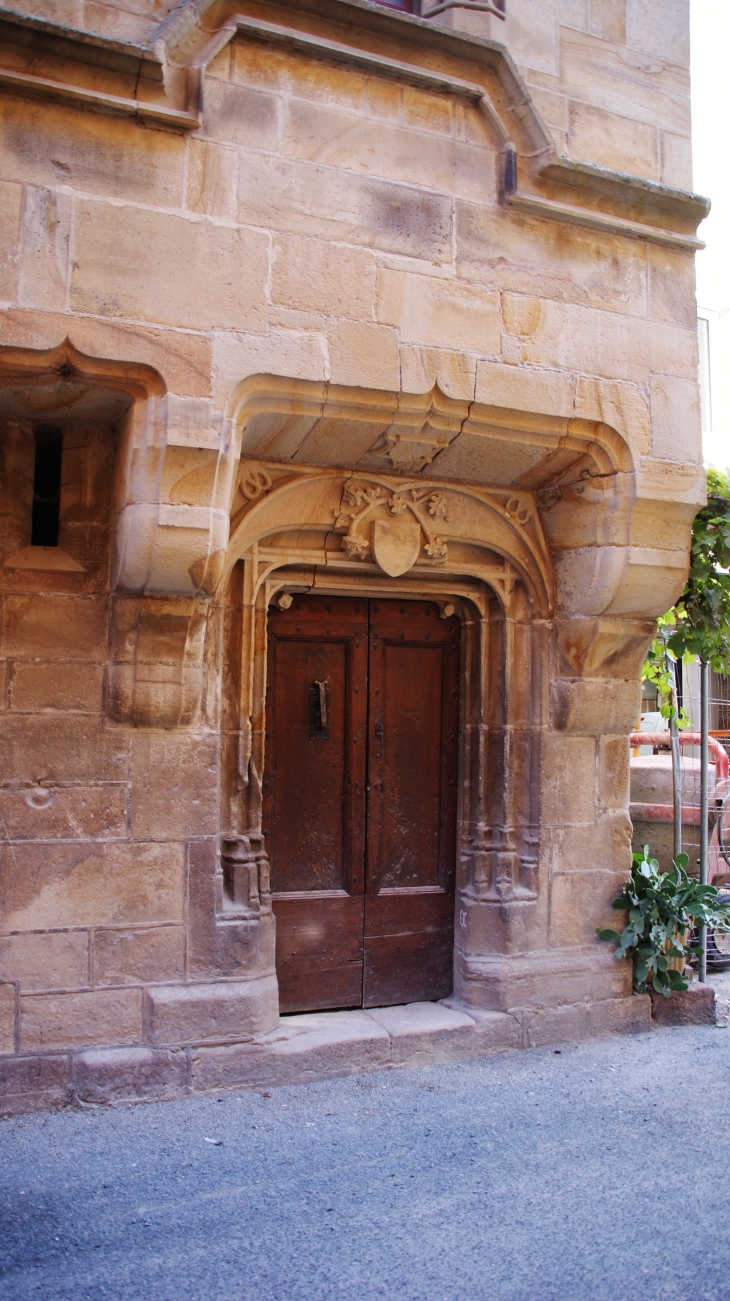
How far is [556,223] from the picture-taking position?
12.6ft

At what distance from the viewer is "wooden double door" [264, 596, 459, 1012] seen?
410 cm

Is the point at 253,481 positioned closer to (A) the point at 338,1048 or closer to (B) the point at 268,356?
(B) the point at 268,356

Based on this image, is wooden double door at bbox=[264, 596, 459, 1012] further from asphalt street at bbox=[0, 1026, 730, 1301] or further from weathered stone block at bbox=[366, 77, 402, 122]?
weathered stone block at bbox=[366, 77, 402, 122]

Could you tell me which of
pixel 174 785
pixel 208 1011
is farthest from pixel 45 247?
pixel 208 1011

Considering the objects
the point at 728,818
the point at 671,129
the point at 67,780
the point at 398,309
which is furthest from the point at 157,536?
the point at 728,818

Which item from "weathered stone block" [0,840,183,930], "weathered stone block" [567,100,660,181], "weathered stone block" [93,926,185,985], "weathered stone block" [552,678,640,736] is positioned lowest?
"weathered stone block" [93,926,185,985]

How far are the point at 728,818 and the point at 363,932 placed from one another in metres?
3.70

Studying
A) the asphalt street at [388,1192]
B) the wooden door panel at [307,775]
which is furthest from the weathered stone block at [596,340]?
the asphalt street at [388,1192]

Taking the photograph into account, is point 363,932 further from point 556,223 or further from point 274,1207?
point 556,223

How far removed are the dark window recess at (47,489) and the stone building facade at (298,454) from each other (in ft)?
0.04

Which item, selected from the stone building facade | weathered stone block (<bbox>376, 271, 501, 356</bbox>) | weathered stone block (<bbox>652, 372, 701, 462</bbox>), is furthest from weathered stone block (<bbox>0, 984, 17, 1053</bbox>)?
weathered stone block (<bbox>652, 372, 701, 462</bbox>)

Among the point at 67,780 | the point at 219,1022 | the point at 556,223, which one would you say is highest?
the point at 556,223

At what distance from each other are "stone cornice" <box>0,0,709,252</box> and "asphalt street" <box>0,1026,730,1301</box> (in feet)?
10.8

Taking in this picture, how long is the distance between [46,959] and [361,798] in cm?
146
